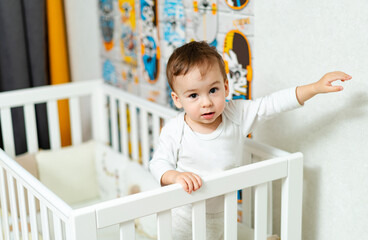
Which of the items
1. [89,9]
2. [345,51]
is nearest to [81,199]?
[89,9]

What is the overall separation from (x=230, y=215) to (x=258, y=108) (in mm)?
290

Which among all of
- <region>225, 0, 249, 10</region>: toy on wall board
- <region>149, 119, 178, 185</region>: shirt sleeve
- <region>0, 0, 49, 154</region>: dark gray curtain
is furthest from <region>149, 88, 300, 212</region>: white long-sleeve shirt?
<region>0, 0, 49, 154</region>: dark gray curtain

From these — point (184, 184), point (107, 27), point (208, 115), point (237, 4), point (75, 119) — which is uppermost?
point (237, 4)

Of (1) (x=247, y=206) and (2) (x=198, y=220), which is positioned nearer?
(2) (x=198, y=220)

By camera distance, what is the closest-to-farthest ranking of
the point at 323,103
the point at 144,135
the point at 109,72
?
the point at 323,103 < the point at 144,135 < the point at 109,72

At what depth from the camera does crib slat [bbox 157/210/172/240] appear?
1.10m

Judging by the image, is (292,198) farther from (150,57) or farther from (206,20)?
(150,57)

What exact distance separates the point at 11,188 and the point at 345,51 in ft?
3.05

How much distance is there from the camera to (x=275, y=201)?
1.55 meters

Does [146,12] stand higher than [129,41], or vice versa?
[146,12]

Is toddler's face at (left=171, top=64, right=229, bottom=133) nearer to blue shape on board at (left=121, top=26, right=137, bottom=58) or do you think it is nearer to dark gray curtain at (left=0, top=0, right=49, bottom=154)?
blue shape on board at (left=121, top=26, right=137, bottom=58)

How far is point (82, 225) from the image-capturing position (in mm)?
1009

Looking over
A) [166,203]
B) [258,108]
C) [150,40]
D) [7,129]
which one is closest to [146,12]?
[150,40]

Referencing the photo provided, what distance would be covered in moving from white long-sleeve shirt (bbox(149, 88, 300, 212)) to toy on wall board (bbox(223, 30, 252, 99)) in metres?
0.24
